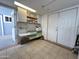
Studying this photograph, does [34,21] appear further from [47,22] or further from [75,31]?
[75,31]

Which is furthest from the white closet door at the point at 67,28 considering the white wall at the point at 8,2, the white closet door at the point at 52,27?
the white wall at the point at 8,2

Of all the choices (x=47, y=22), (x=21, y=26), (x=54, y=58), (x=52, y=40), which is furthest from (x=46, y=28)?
(x=54, y=58)

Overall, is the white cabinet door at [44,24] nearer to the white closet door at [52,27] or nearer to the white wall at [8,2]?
the white closet door at [52,27]

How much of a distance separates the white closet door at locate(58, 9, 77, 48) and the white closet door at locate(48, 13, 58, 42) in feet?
1.07

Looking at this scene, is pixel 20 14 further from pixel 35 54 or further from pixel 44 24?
pixel 35 54

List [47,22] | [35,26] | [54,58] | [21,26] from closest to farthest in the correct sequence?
[54,58]
[21,26]
[47,22]
[35,26]

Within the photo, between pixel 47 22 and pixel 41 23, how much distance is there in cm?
77

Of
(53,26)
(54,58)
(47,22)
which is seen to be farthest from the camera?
(47,22)

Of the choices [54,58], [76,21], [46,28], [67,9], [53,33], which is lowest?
[54,58]

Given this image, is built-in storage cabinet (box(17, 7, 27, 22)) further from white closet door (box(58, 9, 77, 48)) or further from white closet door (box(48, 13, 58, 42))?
white closet door (box(58, 9, 77, 48))

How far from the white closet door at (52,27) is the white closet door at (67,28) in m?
0.33

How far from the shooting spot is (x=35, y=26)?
4785mm

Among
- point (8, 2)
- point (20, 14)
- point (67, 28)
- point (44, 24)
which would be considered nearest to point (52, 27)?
point (44, 24)

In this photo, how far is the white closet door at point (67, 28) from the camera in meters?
2.78
